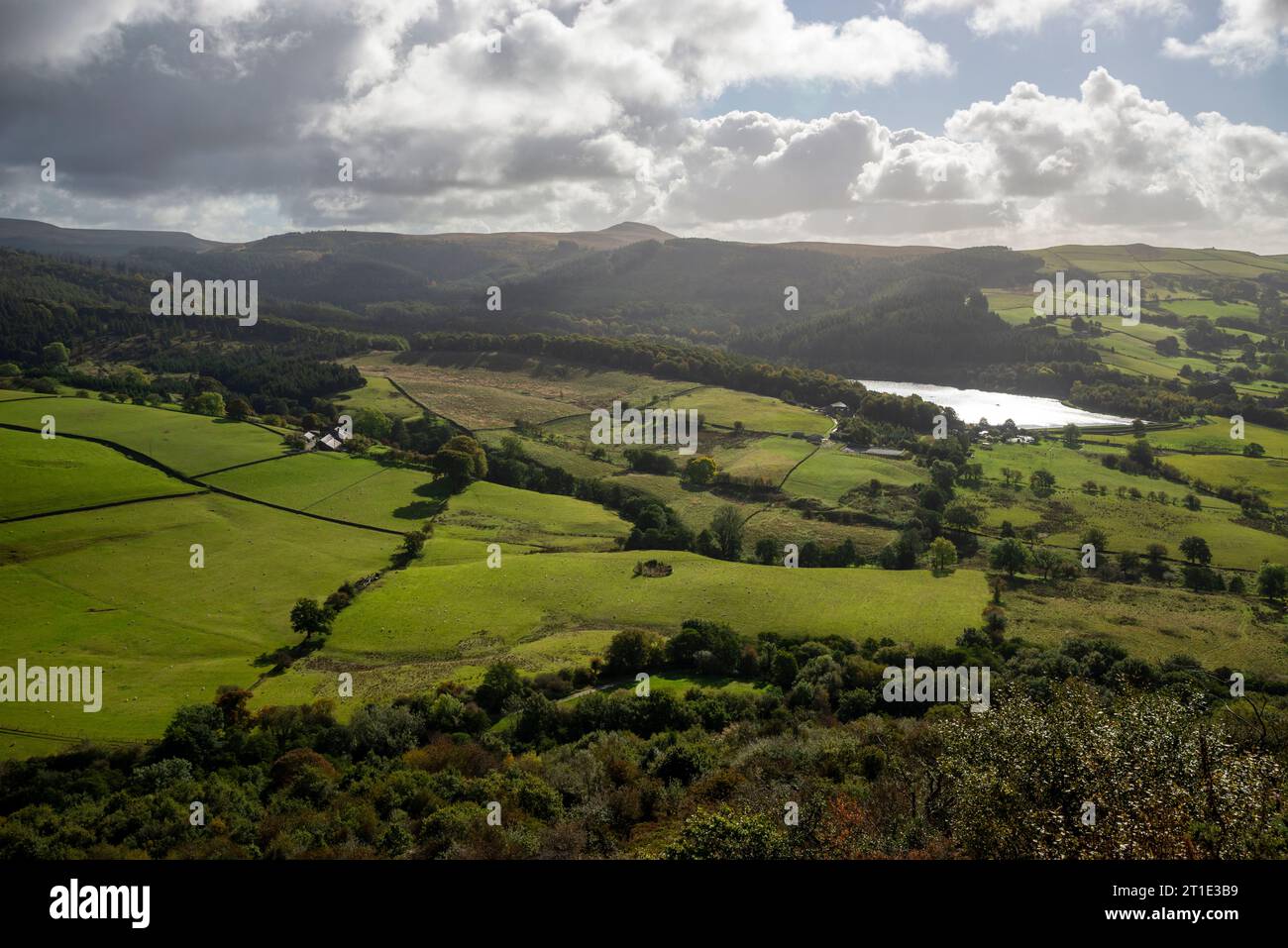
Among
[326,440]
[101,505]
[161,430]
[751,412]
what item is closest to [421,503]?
[326,440]

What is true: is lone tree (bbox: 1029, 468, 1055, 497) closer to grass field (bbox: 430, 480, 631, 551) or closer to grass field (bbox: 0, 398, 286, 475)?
grass field (bbox: 430, 480, 631, 551)

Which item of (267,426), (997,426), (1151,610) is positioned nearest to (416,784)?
(1151,610)

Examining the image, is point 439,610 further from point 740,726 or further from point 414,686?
point 740,726

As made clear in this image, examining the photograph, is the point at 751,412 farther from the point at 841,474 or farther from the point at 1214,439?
the point at 1214,439

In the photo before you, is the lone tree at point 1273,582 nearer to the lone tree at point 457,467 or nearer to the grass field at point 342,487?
the grass field at point 342,487

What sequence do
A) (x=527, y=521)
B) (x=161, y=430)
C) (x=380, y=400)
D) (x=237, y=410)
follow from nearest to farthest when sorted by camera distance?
(x=527, y=521), (x=161, y=430), (x=237, y=410), (x=380, y=400)

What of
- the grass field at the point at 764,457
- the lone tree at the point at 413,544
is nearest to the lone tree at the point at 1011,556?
the grass field at the point at 764,457

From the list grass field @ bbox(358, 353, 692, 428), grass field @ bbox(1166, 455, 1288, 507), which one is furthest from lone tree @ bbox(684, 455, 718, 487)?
grass field @ bbox(1166, 455, 1288, 507)
